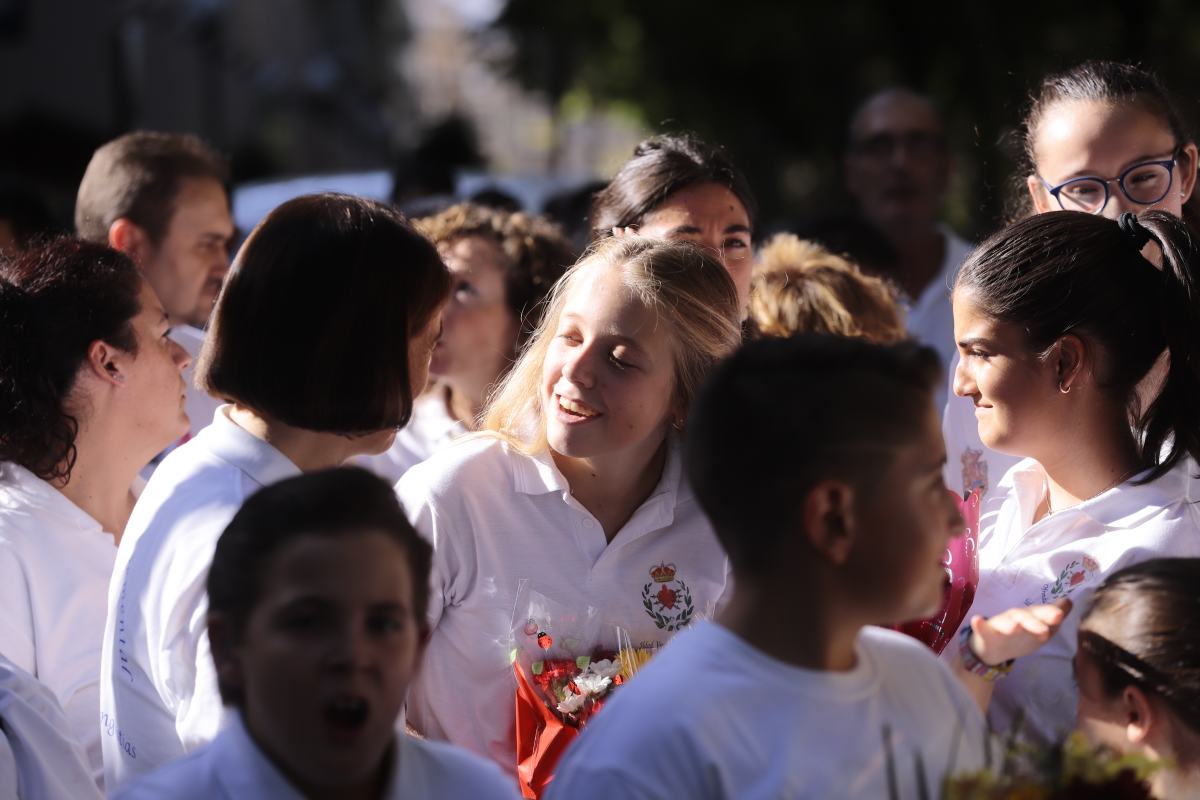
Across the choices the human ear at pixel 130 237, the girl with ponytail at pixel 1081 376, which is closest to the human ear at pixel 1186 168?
the girl with ponytail at pixel 1081 376

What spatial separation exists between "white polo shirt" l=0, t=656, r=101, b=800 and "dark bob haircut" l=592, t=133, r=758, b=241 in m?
2.22

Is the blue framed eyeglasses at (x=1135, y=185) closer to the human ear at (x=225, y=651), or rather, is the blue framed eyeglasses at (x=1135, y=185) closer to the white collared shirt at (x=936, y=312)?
the white collared shirt at (x=936, y=312)

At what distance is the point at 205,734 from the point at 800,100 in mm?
17085

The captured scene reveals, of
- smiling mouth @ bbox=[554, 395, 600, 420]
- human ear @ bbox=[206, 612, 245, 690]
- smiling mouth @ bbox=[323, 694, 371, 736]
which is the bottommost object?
smiling mouth @ bbox=[323, 694, 371, 736]

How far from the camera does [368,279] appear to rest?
2852 mm

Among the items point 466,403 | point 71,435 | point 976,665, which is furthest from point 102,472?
point 976,665

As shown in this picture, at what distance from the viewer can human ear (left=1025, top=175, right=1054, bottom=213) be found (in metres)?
4.04

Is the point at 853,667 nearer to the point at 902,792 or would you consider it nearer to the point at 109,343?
the point at 902,792

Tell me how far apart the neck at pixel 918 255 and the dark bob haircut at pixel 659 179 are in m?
2.06

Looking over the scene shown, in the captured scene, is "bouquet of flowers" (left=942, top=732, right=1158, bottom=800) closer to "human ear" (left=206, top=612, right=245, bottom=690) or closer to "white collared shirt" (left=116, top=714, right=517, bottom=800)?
"white collared shirt" (left=116, top=714, right=517, bottom=800)

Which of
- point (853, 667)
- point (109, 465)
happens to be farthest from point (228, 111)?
point (853, 667)

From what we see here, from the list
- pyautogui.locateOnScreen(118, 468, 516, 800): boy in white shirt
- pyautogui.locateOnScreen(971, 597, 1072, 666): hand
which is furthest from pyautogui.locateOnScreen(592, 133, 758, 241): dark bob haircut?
pyautogui.locateOnScreen(118, 468, 516, 800): boy in white shirt

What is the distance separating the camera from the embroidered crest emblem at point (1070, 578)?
3006 mm

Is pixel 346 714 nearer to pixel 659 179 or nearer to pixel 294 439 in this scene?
pixel 294 439
